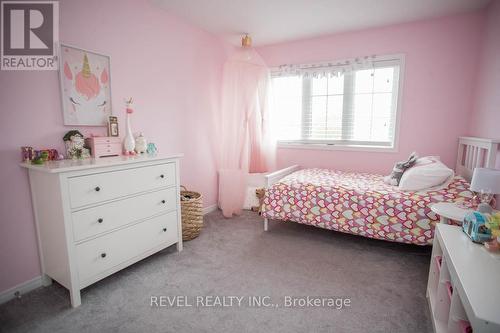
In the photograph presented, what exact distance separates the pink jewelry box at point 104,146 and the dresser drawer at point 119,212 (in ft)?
1.52

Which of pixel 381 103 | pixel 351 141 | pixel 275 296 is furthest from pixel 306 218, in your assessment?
pixel 381 103

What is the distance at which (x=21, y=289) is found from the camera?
176 centimetres

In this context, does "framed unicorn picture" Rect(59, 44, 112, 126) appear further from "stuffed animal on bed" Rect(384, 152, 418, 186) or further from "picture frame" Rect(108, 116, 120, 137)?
"stuffed animal on bed" Rect(384, 152, 418, 186)

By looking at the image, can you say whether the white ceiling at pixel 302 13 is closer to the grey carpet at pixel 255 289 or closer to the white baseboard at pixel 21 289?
the grey carpet at pixel 255 289

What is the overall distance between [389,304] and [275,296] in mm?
750

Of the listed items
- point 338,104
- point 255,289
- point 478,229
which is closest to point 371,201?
point 478,229

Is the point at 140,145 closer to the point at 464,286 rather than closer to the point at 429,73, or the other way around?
the point at 464,286

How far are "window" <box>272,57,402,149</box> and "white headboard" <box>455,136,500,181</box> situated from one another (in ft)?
2.26

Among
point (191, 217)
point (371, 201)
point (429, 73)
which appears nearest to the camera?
point (371, 201)

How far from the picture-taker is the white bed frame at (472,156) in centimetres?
200

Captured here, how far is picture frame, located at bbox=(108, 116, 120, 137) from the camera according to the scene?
2152 millimetres

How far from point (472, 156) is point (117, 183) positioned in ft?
10.5

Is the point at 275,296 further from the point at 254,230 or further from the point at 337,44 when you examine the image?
the point at 337,44

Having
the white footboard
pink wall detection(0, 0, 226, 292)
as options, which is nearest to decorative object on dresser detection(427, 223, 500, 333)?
the white footboard
